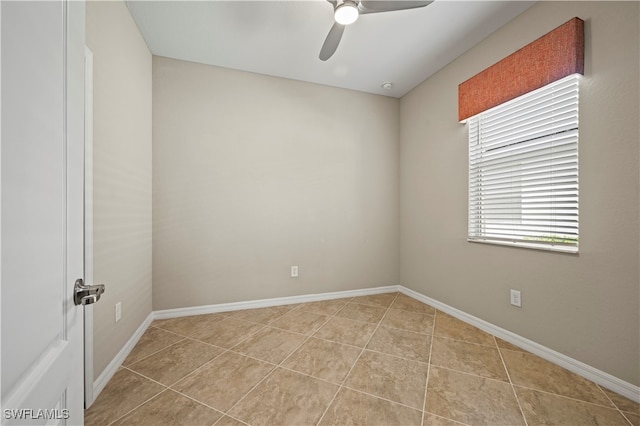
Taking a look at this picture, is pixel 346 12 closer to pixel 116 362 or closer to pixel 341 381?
pixel 341 381

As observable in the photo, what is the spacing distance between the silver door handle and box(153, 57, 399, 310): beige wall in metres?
2.09

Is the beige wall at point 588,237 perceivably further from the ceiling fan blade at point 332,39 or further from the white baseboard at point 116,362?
the white baseboard at point 116,362

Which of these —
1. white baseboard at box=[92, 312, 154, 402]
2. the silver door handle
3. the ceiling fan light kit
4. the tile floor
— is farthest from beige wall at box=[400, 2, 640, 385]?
white baseboard at box=[92, 312, 154, 402]

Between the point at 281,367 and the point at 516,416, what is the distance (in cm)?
A: 135

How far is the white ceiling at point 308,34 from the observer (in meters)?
2.02

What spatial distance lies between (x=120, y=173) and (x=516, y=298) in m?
3.13

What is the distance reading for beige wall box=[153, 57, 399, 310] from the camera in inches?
104

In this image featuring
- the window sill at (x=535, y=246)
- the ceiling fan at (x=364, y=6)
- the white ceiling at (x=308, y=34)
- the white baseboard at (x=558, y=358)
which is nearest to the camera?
the white baseboard at (x=558, y=358)

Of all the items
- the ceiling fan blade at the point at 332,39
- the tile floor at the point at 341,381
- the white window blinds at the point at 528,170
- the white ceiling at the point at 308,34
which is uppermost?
the white ceiling at the point at 308,34

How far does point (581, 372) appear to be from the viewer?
1.70 metres

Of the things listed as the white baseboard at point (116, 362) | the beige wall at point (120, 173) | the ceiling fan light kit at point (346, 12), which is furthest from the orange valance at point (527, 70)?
the white baseboard at point (116, 362)

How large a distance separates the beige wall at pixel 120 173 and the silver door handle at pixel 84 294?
40.9 inches

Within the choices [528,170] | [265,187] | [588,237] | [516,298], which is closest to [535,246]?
[588,237]

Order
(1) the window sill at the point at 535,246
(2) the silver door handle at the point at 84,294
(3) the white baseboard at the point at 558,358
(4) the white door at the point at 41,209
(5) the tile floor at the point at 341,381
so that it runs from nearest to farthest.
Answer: (4) the white door at the point at 41,209, (2) the silver door handle at the point at 84,294, (5) the tile floor at the point at 341,381, (3) the white baseboard at the point at 558,358, (1) the window sill at the point at 535,246
